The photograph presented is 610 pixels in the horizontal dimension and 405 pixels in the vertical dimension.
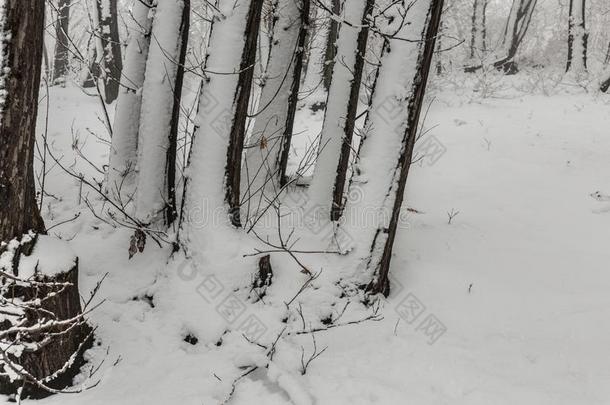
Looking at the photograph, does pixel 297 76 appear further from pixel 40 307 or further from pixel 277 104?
pixel 40 307

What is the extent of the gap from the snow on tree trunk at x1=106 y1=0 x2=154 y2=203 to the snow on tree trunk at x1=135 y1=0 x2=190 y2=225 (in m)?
0.43

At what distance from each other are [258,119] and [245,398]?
9.05ft

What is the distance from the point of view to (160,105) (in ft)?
12.8

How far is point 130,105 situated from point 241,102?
1.59 meters

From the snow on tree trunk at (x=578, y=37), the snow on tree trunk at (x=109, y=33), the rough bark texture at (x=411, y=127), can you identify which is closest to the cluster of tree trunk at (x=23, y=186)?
the rough bark texture at (x=411, y=127)

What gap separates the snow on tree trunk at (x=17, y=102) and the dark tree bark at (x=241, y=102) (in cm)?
135

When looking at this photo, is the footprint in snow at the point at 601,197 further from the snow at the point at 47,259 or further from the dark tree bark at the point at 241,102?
the snow at the point at 47,259

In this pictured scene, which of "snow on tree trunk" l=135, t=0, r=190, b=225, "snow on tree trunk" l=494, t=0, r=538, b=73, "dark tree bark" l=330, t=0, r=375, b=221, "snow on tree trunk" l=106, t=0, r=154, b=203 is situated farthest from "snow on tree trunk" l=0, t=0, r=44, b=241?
"snow on tree trunk" l=494, t=0, r=538, b=73

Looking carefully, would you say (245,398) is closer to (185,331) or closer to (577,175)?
(185,331)

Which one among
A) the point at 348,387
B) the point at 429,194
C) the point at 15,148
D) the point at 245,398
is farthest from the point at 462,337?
the point at 15,148

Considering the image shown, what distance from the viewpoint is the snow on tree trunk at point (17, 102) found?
213 cm

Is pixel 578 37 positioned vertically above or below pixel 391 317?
above

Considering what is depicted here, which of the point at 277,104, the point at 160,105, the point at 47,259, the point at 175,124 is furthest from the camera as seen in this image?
the point at 277,104

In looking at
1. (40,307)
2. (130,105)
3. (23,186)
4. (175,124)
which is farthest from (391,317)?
(130,105)
